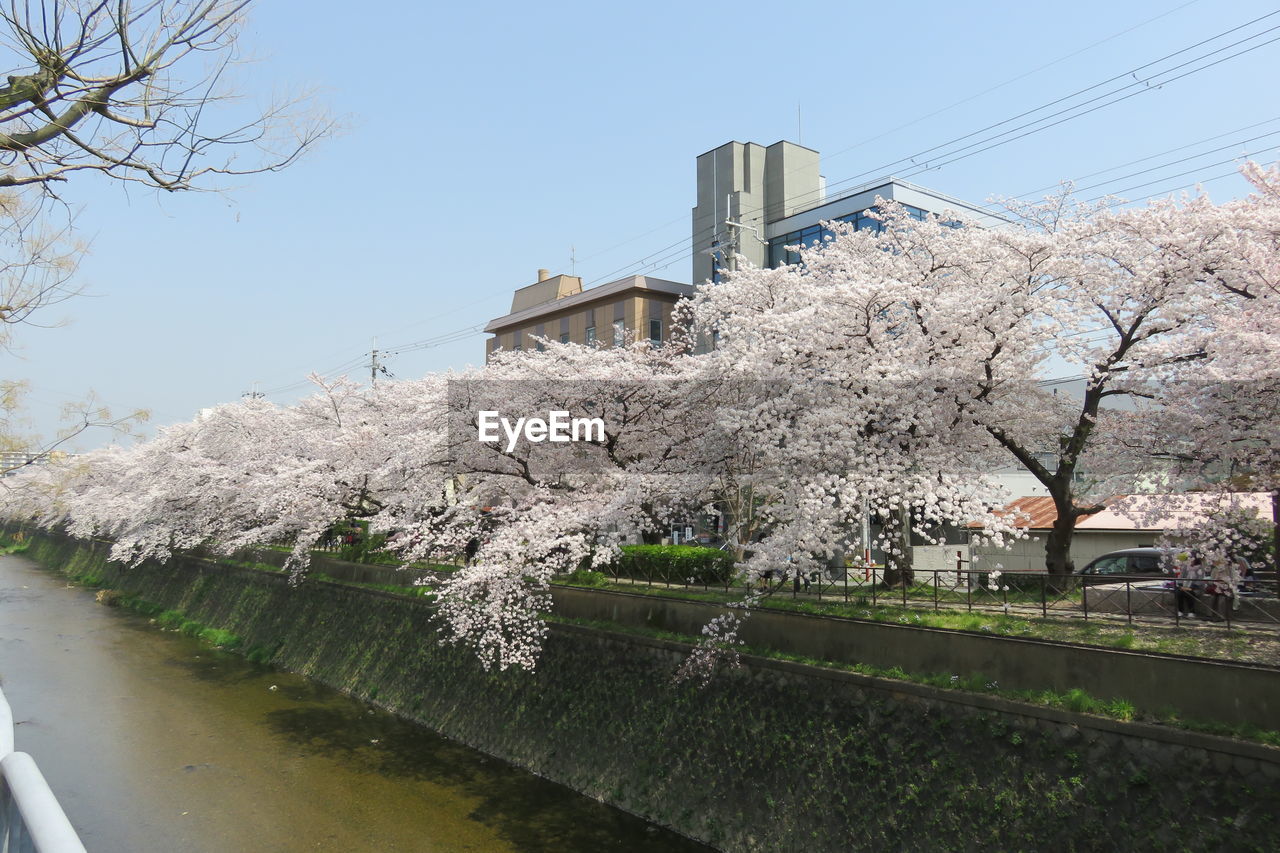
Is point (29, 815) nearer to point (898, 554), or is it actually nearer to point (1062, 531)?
point (898, 554)

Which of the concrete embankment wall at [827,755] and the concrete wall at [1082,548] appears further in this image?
the concrete wall at [1082,548]

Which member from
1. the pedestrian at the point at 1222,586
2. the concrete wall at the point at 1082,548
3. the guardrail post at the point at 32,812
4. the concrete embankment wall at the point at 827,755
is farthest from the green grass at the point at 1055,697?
the concrete wall at the point at 1082,548

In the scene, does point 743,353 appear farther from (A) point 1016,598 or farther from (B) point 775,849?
(B) point 775,849

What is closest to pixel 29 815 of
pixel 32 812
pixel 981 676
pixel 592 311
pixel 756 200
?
pixel 32 812

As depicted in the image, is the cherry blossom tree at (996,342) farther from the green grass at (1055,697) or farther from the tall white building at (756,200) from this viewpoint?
the tall white building at (756,200)

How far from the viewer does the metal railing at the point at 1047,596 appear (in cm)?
1409

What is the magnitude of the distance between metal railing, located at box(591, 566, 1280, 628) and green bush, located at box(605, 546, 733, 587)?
131 cm

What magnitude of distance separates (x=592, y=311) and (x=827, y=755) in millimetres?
48694

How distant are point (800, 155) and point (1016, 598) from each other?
129 feet

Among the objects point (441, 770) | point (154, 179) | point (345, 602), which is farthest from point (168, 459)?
point (154, 179)

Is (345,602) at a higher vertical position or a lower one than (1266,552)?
lower

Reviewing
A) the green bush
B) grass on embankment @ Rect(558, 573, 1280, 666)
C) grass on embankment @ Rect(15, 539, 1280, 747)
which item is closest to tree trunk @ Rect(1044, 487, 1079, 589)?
grass on embankment @ Rect(558, 573, 1280, 666)

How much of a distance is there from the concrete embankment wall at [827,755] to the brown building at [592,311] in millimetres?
32645

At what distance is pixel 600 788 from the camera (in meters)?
17.7
